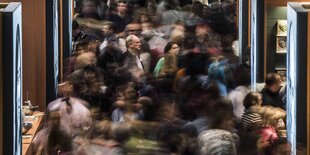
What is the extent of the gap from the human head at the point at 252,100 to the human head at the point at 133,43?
126 inches

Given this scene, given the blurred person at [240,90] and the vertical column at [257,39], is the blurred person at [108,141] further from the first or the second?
the vertical column at [257,39]

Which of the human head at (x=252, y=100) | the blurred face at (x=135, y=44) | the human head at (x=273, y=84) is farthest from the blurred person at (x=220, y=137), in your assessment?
the blurred face at (x=135, y=44)

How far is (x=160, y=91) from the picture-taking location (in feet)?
31.2

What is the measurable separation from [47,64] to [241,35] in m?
3.39

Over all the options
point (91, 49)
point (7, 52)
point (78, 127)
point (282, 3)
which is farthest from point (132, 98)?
point (282, 3)

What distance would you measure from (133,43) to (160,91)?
7.08 ft

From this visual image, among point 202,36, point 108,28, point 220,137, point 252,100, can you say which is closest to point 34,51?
point 108,28

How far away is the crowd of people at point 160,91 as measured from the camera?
7152 millimetres

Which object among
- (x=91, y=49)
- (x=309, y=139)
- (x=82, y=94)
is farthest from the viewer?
(x=91, y=49)

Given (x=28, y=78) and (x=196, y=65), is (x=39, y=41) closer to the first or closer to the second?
(x=28, y=78)

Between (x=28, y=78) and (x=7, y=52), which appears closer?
(x=7, y=52)

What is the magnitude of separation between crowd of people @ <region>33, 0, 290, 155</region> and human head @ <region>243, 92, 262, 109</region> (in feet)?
0.04

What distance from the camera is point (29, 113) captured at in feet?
35.4

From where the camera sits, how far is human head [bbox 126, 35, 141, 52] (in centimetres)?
1151
